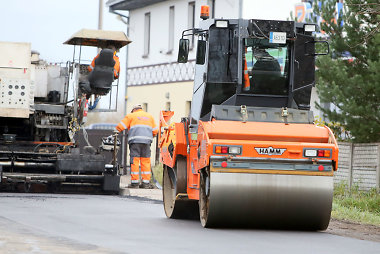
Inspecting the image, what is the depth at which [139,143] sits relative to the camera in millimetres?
20734

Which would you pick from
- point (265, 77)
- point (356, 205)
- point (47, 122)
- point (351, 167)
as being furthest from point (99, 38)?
point (265, 77)

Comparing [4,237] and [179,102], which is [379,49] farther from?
[179,102]

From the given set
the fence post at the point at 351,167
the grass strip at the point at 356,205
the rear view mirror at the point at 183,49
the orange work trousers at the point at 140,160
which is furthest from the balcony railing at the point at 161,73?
the rear view mirror at the point at 183,49

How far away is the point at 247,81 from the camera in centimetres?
1288

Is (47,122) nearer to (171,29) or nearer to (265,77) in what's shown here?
(265,77)

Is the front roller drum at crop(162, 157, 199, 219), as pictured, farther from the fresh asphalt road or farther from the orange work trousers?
the orange work trousers

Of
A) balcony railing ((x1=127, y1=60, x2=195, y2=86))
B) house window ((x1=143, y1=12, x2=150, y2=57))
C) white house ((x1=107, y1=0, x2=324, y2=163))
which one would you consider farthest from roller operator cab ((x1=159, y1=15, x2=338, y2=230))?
house window ((x1=143, y1=12, x2=150, y2=57))

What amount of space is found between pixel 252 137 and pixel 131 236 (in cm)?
206

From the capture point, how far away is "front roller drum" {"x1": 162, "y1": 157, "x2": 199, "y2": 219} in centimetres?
1338

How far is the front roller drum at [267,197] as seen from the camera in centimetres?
1164

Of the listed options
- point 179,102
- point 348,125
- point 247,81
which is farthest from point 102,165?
point 179,102

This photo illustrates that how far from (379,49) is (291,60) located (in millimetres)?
6842

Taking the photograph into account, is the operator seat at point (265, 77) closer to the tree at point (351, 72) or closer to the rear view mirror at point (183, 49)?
the rear view mirror at point (183, 49)

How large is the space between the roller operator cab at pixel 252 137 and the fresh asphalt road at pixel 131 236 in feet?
1.04
